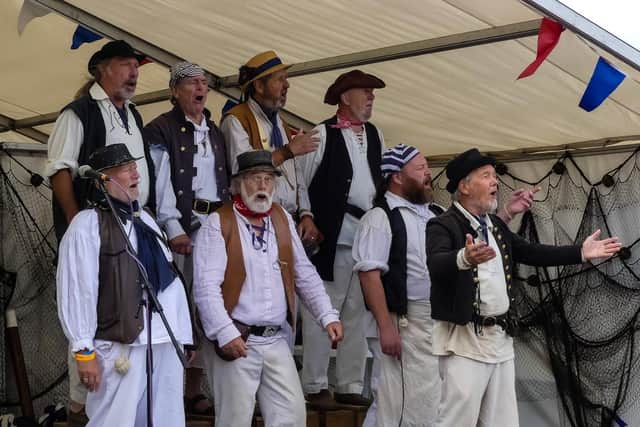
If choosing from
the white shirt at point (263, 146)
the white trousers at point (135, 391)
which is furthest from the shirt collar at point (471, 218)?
Result: the white trousers at point (135, 391)

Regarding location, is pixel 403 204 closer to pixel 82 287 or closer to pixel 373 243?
pixel 373 243

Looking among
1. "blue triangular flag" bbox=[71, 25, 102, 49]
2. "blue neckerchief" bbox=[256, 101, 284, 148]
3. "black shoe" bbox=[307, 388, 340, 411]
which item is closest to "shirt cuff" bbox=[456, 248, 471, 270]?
"black shoe" bbox=[307, 388, 340, 411]

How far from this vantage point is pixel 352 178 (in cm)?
601

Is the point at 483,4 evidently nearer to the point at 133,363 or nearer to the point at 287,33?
the point at 287,33

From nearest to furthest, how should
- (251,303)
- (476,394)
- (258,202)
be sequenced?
(476,394) < (251,303) < (258,202)

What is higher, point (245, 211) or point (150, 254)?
point (245, 211)

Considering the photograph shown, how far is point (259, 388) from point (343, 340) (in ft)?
3.70

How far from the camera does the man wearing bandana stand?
13.4 ft

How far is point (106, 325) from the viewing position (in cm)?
416

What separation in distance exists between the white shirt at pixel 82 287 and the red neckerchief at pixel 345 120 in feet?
7.04

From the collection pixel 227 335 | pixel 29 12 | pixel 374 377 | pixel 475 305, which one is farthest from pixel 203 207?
pixel 29 12

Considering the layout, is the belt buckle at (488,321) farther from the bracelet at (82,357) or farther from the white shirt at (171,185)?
the bracelet at (82,357)

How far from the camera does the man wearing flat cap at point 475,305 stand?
4.53 metres

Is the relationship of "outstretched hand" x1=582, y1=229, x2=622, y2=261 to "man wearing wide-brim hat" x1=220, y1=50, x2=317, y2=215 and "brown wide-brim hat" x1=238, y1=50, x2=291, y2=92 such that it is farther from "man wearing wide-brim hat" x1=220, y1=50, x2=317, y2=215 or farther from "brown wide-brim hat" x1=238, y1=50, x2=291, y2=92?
"brown wide-brim hat" x1=238, y1=50, x2=291, y2=92
